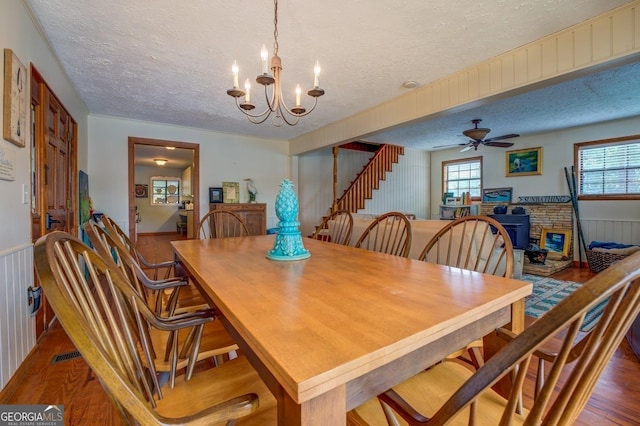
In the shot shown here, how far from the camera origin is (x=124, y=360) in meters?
0.75

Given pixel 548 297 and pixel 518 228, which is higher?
pixel 518 228

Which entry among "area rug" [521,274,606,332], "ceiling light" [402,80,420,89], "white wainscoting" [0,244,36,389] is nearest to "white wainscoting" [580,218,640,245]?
"area rug" [521,274,606,332]

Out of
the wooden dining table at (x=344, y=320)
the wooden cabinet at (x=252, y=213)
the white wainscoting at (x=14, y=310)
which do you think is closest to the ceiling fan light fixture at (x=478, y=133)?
the wooden cabinet at (x=252, y=213)

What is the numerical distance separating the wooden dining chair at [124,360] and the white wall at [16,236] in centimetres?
121

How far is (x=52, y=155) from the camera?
8.73ft

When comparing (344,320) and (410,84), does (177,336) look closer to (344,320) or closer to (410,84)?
(344,320)

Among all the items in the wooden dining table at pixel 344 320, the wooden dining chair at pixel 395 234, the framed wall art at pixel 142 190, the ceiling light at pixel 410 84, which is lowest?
the wooden dining table at pixel 344 320

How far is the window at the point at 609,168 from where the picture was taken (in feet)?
16.1

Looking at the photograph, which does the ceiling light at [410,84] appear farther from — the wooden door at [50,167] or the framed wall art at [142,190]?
the framed wall art at [142,190]

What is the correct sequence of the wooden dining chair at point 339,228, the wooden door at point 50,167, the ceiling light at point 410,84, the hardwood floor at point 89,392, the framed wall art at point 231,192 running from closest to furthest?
the hardwood floor at point 89,392 < the wooden door at point 50,167 < the wooden dining chair at point 339,228 < the ceiling light at point 410,84 < the framed wall art at point 231,192

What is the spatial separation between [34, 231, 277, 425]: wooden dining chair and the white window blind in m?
6.74

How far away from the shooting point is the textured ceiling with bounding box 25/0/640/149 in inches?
80.3

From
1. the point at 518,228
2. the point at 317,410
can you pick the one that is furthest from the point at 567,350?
the point at 518,228

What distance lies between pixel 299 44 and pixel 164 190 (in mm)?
9375
